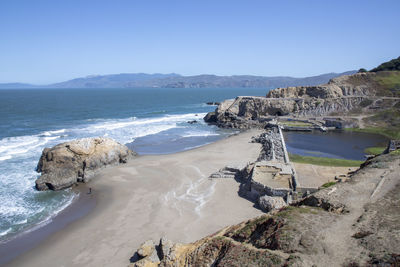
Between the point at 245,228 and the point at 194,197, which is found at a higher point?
the point at 245,228

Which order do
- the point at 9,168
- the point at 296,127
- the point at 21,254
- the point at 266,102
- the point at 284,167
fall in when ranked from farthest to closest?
the point at 266,102, the point at 296,127, the point at 9,168, the point at 284,167, the point at 21,254

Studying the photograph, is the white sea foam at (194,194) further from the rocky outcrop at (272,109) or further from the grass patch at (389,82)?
the grass patch at (389,82)

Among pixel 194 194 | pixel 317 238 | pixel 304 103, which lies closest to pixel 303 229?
pixel 317 238

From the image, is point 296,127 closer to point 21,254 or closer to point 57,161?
point 57,161

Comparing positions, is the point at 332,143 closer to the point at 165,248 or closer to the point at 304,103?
the point at 304,103

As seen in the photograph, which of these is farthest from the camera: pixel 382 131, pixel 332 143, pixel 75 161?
pixel 382 131

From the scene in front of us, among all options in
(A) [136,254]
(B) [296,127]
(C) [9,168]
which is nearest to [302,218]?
(A) [136,254]

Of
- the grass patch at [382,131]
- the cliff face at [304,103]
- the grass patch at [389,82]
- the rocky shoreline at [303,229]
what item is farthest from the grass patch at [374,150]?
the grass patch at [389,82]

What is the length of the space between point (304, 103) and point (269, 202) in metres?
48.3

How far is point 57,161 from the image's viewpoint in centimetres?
2855

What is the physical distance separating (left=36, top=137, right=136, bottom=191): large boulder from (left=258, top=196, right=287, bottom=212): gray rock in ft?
54.0

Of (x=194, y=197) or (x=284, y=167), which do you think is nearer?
(x=194, y=197)

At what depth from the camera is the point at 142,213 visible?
20.7 metres

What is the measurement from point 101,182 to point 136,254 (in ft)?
43.0
